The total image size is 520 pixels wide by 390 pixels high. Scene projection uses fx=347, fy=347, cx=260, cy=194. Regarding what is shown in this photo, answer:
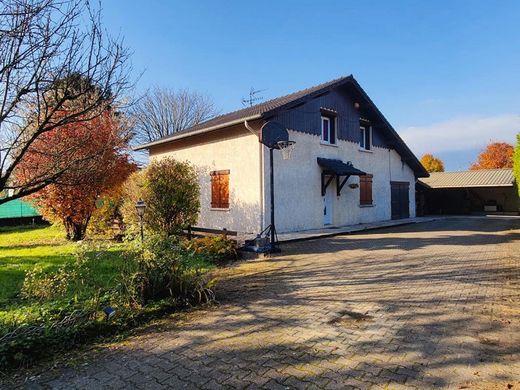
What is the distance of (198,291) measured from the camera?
5211 mm

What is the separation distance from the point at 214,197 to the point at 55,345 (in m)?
11.3

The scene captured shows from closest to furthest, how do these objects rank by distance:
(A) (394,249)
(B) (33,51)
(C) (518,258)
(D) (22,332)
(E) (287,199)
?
(D) (22,332)
(B) (33,51)
(C) (518,258)
(A) (394,249)
(E) (287,199)

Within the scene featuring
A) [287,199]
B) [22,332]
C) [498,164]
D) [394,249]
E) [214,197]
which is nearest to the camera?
[22,332]

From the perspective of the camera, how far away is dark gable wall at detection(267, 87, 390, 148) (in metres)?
13.6

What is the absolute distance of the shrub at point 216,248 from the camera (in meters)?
8.63

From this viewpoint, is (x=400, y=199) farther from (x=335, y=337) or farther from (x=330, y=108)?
(x=335, y=337)

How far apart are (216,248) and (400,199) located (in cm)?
1606

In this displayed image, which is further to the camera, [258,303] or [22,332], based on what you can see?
[258,303]

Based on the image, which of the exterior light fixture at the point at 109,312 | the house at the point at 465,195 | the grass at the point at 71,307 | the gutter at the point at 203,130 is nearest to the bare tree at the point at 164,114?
the gutter at the point at 203,130

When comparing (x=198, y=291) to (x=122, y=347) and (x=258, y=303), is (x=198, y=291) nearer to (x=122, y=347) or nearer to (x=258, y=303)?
(x=258, y=303)

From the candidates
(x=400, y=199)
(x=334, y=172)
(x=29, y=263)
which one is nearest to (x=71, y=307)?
(x=29, y=263)

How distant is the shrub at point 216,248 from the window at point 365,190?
Answer: 10.2m

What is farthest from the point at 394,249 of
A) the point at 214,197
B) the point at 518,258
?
the point at 214,197

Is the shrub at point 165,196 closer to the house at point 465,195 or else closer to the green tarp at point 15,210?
the green tarp at point 15,210
